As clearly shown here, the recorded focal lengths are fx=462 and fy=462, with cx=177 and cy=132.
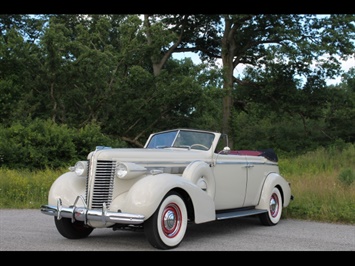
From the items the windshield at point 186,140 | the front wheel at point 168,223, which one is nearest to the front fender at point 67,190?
the front wheel at point 168,223

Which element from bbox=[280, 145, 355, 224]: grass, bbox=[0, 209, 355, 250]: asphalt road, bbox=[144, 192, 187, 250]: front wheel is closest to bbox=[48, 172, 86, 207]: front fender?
bbox=[0, 209, 355, 250]: asphalt road

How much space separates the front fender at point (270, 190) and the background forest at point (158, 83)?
11946 mm

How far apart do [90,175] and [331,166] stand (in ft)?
47.5

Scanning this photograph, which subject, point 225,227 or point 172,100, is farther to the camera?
point 172,100

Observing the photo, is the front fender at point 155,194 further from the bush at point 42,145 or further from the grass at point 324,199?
the bush at point 42,145

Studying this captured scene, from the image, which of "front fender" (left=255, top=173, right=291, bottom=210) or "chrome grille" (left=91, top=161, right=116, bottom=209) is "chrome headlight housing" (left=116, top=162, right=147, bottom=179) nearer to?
"chrome grille" (left=91, top=161, right=116, bottom=209)

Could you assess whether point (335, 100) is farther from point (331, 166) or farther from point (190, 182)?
point (190, 182)

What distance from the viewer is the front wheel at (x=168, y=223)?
6465mm

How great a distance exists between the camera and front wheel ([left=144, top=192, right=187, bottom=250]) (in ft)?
21.2

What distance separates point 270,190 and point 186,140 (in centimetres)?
218

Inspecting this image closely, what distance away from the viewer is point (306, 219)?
33.1 ft
